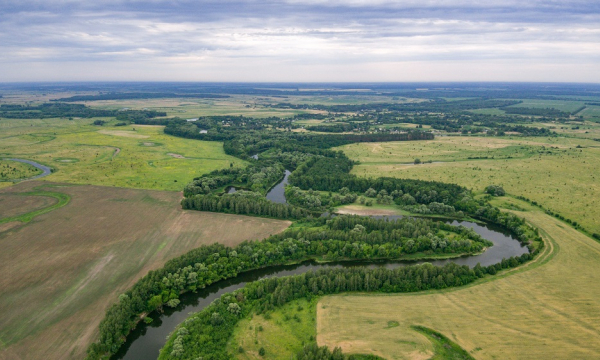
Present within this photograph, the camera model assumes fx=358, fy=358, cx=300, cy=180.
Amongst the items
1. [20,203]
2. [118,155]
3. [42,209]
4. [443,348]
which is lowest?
[443,348]

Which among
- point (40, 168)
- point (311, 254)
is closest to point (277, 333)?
point (311, 254)

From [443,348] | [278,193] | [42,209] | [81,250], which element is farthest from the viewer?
[278,193]

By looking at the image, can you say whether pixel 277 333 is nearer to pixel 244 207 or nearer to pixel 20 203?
pixel 244 207

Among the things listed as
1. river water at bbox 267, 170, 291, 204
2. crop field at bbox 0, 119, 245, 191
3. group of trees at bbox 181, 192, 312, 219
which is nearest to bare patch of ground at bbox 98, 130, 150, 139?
crop field at bbox 0, 119, 245, 191

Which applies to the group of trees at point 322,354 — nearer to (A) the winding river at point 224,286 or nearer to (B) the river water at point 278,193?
(A) the winding river at point 224,286

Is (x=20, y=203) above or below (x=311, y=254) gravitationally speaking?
above

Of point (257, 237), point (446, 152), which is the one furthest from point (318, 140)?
point (257, 237)

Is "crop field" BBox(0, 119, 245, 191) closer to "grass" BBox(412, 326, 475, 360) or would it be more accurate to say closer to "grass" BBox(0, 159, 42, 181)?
"grass" BBox(0, 159, 42, 181)
